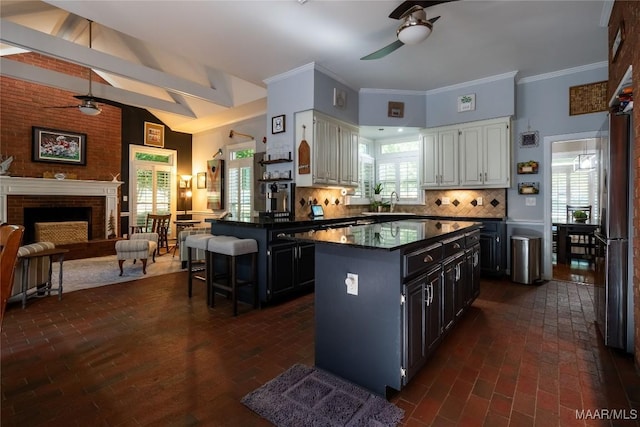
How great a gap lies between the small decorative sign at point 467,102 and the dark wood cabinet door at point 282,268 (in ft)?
12.4

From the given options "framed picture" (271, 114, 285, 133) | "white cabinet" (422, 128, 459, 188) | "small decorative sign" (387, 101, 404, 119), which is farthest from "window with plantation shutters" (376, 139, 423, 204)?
"framed picture" (271, 114, 285, 133)

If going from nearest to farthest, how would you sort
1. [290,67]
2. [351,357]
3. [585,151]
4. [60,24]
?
[351,357] < [290,67] < [60,24] < [585,151]

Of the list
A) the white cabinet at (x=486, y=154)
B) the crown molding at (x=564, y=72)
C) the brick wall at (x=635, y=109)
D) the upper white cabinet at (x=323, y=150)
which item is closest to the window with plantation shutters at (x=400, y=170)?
the white cabinet at (x=486, y=154)

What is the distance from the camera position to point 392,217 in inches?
236

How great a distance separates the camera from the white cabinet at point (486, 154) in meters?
4.88

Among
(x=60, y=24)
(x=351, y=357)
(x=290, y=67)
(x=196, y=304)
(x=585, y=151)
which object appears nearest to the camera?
(x=351, y=357)

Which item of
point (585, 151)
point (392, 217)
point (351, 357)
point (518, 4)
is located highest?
point (518, 4)

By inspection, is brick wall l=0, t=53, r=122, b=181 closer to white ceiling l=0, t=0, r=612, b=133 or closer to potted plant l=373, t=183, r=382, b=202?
white ceiling l=0, t=0, r=612, b=133

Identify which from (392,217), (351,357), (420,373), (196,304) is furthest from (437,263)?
(392,217)

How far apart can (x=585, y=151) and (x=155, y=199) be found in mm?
11313

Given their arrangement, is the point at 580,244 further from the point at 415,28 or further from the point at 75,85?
the point at 75,85

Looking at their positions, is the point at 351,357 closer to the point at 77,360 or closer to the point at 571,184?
the point at 77,360

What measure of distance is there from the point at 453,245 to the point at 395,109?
3650mm

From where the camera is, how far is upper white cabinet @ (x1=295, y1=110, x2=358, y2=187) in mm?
4648
